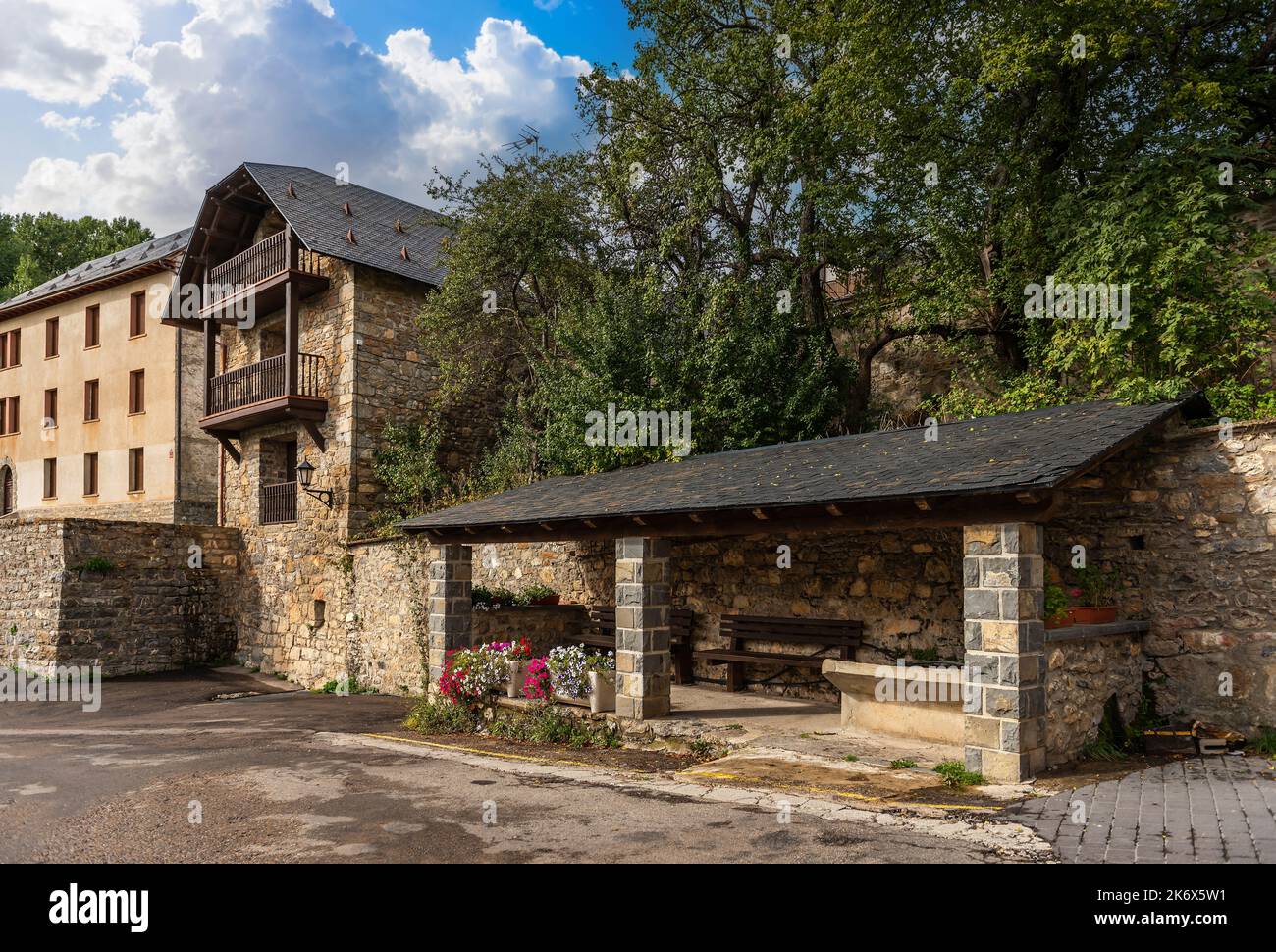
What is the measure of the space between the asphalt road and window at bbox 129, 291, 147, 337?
646 inches

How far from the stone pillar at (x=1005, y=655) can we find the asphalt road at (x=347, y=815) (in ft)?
4.96

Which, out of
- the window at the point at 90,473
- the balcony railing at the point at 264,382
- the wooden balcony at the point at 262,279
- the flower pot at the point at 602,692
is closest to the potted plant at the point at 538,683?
the flower pot at the point at 602,692

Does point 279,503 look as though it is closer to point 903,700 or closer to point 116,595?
point 116,595

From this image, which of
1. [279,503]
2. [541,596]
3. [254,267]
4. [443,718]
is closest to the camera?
[443,718]

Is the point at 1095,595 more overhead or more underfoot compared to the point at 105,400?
more underfoot

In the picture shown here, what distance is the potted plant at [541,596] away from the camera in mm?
13422

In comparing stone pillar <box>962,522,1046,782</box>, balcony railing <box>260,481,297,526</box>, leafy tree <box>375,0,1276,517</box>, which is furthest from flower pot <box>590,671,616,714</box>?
balcony railing <box>260,481,297,526</box>

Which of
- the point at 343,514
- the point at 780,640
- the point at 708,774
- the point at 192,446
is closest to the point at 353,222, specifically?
the point at 343,514

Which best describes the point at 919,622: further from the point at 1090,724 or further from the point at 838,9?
the point at 838,9

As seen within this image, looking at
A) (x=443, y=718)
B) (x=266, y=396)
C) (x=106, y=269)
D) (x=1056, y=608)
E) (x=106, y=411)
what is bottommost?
(x=443, y=718)

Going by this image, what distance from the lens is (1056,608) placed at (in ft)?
22.7

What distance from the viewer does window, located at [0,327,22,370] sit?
2664 centimetres

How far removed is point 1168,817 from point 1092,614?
2.36 meters

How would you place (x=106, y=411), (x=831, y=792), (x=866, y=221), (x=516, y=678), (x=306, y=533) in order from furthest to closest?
(x=106, y=411) → (x=306, y=533) → (x=866, y=221) → (x=516, y=678) → (x=831, y=792)
